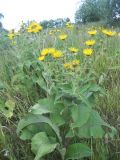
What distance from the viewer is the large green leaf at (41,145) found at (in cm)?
185

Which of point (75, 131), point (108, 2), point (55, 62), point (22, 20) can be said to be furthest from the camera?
point (108, 2)

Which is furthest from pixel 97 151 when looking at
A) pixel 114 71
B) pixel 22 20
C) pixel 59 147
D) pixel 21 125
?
pixel 22 20

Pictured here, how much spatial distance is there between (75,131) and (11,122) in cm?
55

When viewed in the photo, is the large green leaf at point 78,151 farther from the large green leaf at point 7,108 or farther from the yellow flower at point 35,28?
the yellow flower at point 35,28

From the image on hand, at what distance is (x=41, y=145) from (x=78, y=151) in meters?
0.18

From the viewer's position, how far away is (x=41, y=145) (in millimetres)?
1893

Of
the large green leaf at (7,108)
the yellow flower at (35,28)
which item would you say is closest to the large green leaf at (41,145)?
the large green leaf at (7,108)

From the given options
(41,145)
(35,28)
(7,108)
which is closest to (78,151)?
(41,145)

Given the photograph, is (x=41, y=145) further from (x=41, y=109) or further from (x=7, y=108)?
(x=7, y=108)

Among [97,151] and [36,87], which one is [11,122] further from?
[97,151]

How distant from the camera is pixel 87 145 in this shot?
1971 mm

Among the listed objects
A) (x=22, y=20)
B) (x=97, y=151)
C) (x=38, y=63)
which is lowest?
(x=97, y=151)

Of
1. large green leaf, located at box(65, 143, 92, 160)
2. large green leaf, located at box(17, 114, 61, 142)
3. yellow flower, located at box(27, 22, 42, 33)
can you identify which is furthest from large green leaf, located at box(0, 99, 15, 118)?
yellow flower, located at box(27, 22, 42, 33)

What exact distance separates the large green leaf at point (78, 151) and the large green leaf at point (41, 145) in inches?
4.1
